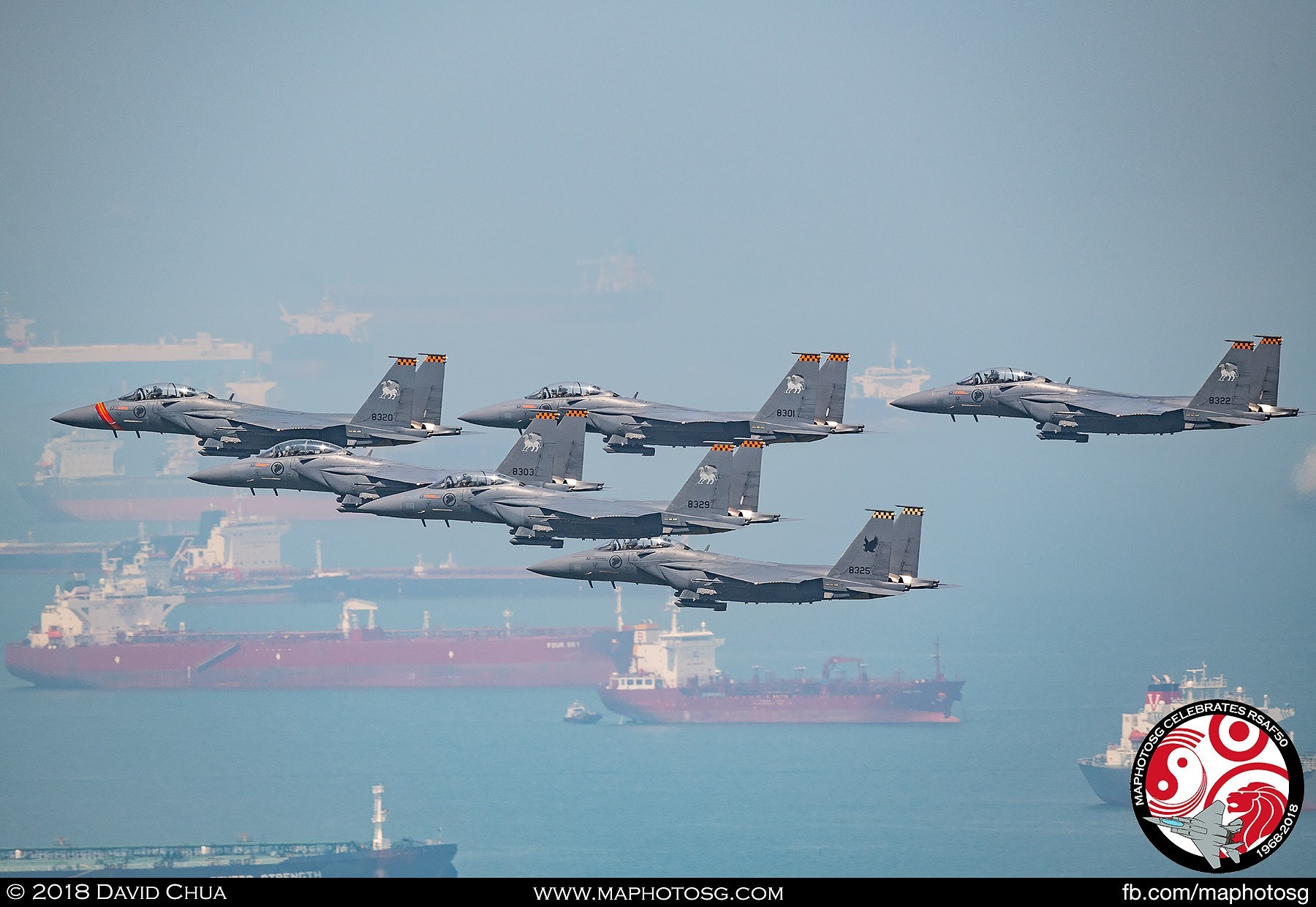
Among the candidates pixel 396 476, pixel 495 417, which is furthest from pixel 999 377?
pixel 396 476

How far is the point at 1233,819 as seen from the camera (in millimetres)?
89688

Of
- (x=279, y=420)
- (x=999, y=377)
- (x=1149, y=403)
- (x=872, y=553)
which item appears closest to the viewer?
(x=872, y=553)

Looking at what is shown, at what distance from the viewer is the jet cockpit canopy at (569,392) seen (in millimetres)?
118250

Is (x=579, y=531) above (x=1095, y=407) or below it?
below

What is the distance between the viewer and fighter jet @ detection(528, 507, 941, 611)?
325ft

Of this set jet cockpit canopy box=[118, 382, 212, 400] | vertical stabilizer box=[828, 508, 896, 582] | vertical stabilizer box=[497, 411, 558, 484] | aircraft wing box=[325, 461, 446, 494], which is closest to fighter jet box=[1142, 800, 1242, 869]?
vertical stabilizer box=[828, 508, 896, 582]

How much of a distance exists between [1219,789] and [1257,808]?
318 cm

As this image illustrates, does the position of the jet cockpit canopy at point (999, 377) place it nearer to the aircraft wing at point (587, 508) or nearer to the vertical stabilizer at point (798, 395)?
the vertical stabilizer at point (798, 395)

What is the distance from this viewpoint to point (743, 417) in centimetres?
11238

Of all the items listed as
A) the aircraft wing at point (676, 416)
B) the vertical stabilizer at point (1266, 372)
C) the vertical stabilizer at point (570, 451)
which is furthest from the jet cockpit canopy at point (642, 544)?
the vertical stabilizer at point (1266, 372)

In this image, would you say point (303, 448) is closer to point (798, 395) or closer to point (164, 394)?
point (164, 394)

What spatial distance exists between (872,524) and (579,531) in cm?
1607

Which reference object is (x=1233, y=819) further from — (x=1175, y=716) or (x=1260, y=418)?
(x=1260, y=418)
